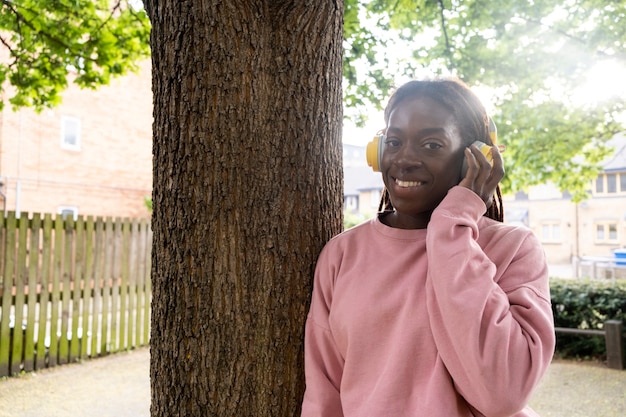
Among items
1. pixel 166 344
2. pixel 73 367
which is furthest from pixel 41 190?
pixel 166 344

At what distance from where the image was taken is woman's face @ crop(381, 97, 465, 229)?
1676 millimetres

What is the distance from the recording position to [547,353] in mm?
1460

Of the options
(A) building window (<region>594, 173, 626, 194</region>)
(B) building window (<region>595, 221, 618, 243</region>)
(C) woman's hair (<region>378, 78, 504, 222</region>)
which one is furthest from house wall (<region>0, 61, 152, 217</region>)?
(B) building window (<region>595, 221, 618, 243</region>)

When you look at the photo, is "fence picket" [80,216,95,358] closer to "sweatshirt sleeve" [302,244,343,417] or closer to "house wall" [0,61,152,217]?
"sweatshirt sleeve" [302,244,343,417]

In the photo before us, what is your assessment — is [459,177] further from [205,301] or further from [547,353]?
[205,301]

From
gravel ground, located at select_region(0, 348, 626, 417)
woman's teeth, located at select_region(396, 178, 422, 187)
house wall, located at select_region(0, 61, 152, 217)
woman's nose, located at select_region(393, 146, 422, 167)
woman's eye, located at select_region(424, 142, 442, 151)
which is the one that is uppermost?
house wall, located at select_region(0, 61, 152, 217)

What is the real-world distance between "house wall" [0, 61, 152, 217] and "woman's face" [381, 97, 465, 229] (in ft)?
51.3

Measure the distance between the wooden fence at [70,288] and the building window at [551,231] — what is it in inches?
1445

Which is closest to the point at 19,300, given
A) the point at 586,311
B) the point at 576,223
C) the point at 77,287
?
the point at 77,287

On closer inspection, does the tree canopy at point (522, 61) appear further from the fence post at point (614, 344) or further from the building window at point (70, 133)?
the building window at point (70, 133)

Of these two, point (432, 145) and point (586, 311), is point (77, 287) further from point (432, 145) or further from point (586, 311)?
point (586, 311)

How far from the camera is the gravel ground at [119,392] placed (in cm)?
592

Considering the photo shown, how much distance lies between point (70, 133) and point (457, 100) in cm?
1818

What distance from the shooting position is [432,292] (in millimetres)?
1535
